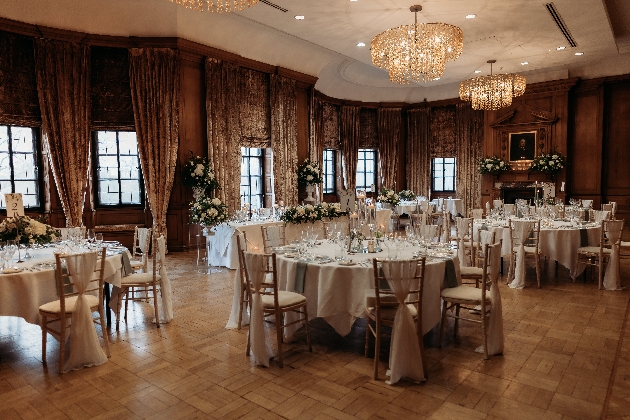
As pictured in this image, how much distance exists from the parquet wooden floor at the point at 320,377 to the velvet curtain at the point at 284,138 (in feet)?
22.7

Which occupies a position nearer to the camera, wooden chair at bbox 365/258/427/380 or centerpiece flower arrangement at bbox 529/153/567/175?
wooden chair at bbox 365/258/427/380

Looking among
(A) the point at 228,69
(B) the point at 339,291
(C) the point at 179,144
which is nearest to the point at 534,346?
(B) the point at 339,291

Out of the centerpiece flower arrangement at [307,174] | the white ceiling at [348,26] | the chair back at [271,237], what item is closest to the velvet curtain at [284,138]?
the centerpiece flower arrangement at [307,174]

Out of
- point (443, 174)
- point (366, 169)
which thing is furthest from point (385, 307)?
point (443, 174)

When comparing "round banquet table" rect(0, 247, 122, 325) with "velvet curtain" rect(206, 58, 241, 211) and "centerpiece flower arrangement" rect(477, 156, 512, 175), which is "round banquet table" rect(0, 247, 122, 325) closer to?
"velvet curtain" rect(206, 58, 241, 211)

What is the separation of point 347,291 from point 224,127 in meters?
7.00

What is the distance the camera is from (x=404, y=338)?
3.47m

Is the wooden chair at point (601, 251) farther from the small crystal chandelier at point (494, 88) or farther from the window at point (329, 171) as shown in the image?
the window at point (329, 171)

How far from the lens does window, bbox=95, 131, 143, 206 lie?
30.7 ft

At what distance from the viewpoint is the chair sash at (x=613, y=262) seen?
625 cm

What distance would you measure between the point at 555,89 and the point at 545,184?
9.57 ft

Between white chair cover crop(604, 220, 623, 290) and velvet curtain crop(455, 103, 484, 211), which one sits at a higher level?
velvet curtain crop(455, 103, 484, 211)

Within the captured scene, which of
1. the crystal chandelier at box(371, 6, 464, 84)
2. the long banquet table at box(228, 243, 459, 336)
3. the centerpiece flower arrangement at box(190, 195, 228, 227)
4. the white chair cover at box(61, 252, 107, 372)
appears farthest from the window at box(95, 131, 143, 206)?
the long banquet table at box(228, 243, 459, 336)

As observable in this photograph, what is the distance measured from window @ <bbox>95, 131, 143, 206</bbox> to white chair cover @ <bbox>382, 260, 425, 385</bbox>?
Result: 765 cm
